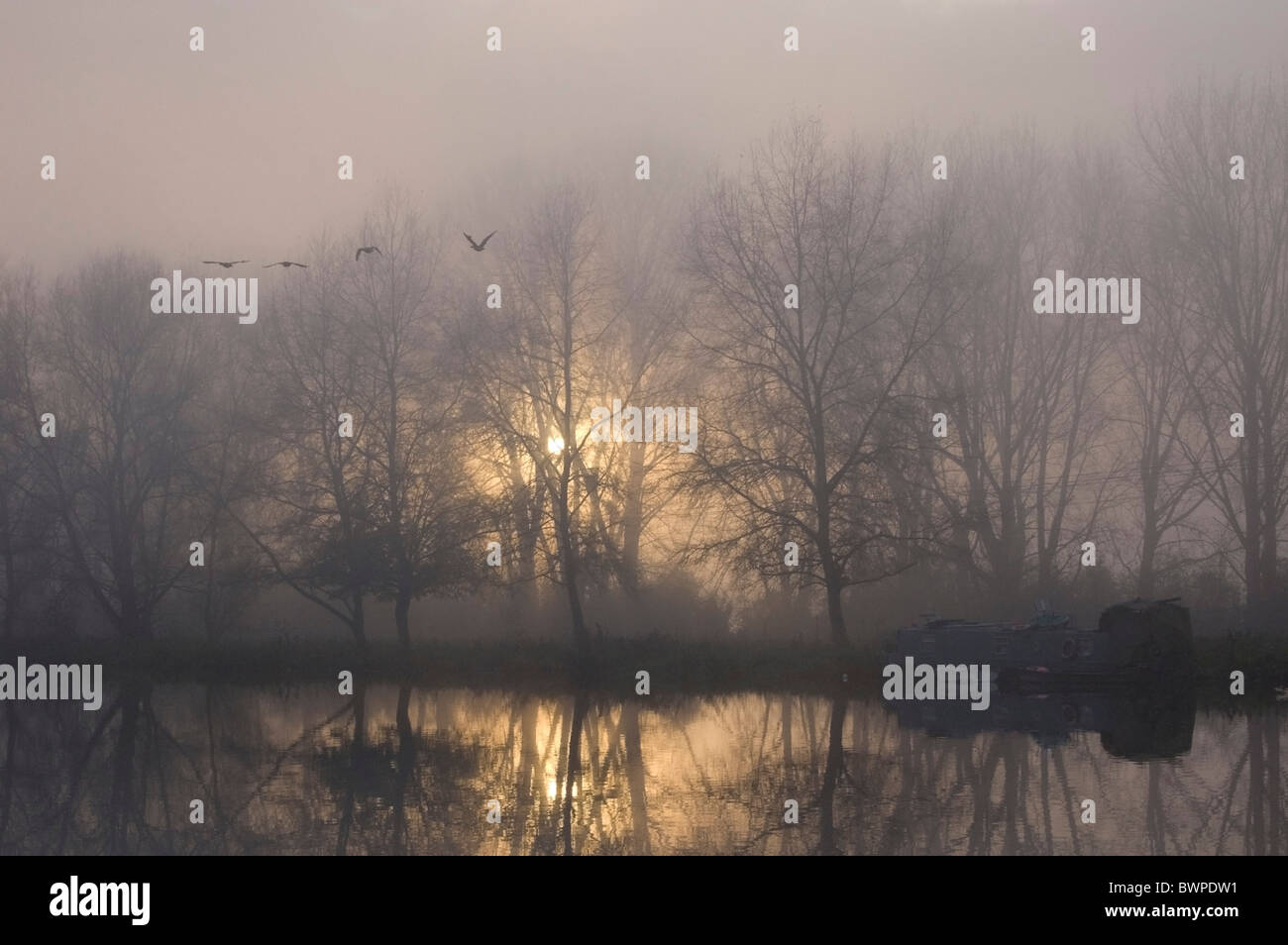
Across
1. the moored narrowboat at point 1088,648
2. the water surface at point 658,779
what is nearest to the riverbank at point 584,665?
the moored narrowboat at point 1088,648

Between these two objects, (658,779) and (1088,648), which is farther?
Answer: (1088,648)

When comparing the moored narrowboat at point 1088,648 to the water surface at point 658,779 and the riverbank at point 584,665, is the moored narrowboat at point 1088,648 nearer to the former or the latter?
the water surface at point 658,779

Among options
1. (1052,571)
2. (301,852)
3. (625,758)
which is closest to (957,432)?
(1052,571)

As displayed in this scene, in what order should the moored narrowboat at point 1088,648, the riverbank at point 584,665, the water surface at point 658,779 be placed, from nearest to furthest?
1. the water surface at point 658,779
2. the moored narrowboat at point 1088,648
3. the riverbank at point 584,665

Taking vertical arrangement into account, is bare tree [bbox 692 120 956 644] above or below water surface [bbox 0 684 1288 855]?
above

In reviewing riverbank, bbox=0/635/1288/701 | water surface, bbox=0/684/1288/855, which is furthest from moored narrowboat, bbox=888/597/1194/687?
riverbank, bbox=0/635/1288/701

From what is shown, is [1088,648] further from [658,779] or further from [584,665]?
[584,665]

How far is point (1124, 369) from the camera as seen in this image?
42406 mm

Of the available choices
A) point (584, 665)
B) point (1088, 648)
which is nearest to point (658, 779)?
point (1088, 648)

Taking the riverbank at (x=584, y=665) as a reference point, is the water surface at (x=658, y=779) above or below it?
below

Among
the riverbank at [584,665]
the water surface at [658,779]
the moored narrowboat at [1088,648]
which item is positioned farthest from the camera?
the riverbank at [584,665]

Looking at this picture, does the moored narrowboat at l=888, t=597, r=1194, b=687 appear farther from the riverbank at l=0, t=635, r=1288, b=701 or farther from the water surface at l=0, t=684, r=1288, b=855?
the riverbank at l=0, t=635, r=1288, b=701

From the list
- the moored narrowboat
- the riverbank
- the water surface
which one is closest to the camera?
the water surface

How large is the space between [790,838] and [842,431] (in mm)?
24183
